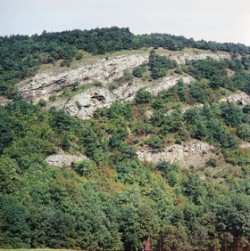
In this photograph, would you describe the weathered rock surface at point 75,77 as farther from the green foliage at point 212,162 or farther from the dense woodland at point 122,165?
the green foliage at point 212,162

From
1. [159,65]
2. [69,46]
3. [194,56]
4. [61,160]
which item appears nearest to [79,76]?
[69,46]

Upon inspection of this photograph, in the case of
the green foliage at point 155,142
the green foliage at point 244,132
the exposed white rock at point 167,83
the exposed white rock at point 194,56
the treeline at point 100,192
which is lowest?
the treeline at point 100,192

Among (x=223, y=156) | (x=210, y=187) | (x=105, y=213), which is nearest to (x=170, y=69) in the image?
(x=223, y=156)

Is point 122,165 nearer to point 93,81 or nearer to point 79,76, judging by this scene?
point 93,81

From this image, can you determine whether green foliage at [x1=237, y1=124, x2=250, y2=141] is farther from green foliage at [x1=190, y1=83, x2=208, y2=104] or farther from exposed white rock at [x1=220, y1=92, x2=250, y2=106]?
green foliage at [x1=190, y1=83, x2=208, y2=104]

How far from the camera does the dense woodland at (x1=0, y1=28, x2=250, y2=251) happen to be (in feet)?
268

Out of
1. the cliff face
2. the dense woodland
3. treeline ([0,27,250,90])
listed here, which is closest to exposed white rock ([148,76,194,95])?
the cliff face

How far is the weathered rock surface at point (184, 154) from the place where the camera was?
385ft

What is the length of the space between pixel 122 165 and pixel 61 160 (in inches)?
508

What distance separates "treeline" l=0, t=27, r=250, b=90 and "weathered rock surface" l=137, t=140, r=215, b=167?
43.1m

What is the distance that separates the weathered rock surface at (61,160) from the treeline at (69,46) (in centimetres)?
3959

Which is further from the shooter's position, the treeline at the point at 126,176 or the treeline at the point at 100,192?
the treeline at the point at 126,176

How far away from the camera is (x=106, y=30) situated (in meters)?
180

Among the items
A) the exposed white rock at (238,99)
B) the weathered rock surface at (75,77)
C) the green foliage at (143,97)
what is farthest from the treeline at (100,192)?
the exposed white rock at (238,99)
